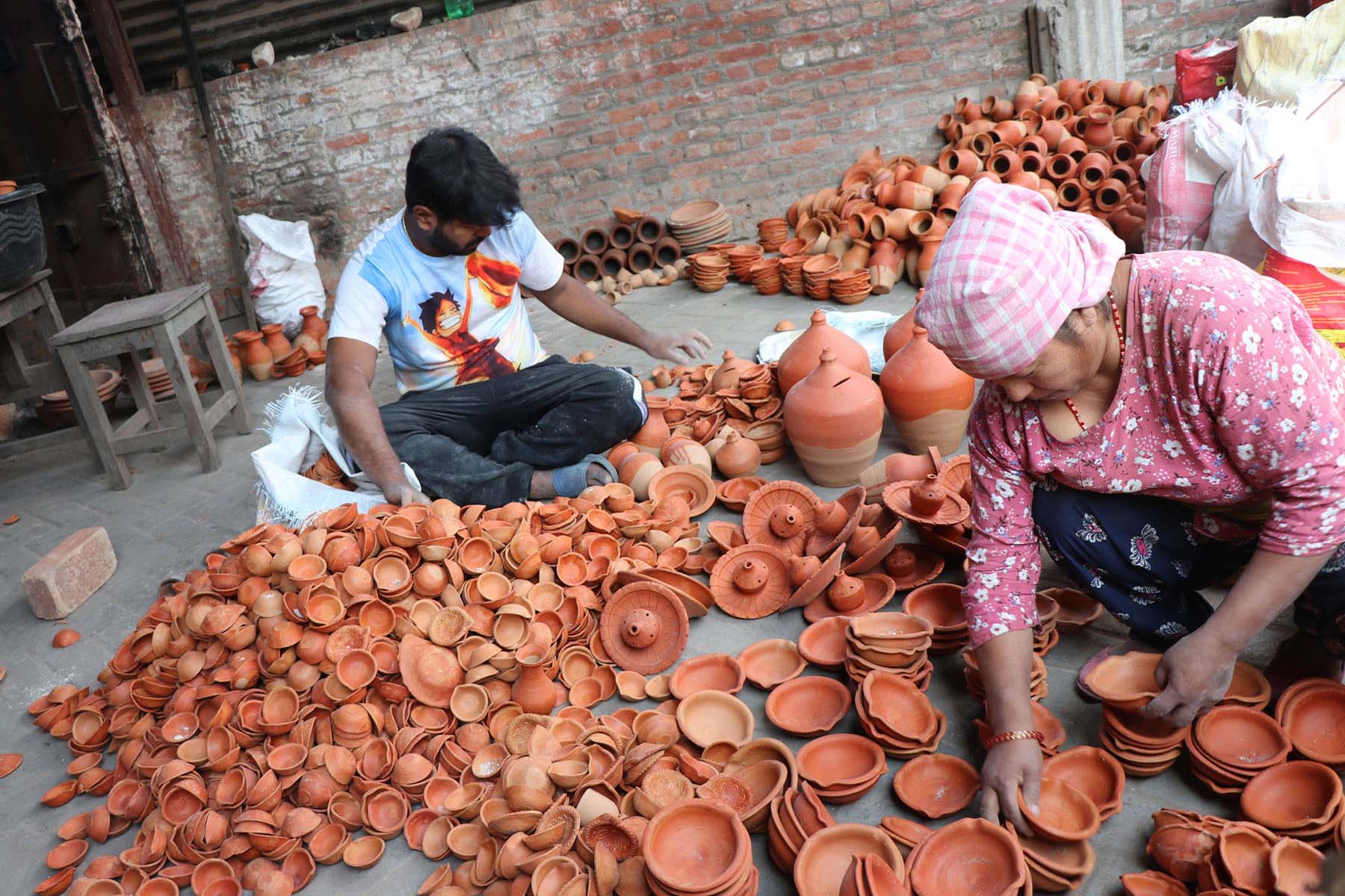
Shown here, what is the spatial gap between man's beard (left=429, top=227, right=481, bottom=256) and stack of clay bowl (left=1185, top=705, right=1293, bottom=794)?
2.48 meters

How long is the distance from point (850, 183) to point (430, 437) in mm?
3621

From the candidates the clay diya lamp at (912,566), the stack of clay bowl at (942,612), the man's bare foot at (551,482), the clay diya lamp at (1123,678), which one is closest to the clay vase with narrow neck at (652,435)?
the man's bare foot at (551,482)

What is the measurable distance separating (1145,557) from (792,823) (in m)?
0.89

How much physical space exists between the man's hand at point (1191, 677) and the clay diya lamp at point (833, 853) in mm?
541

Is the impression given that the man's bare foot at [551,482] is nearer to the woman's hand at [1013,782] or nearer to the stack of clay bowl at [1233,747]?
the woman's hand at [1013,782]

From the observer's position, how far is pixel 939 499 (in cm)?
247

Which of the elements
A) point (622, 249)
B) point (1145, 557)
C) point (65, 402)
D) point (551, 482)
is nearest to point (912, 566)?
point (1145, 557)

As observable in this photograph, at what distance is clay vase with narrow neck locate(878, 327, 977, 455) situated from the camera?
3.06 metres

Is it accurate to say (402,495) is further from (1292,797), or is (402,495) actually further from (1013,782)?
(1292,797)

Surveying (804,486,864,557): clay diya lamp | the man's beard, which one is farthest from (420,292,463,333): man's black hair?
(804,486,864,557): clay diya lamp

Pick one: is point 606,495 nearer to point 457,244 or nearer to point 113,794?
point 457,244

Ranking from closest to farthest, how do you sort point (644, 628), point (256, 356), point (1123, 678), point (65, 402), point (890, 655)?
point (1123, 678) < point (890, 655) < point (644, 628) < point (65, 402) < point (256, 356)

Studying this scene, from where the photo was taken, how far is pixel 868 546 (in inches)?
101

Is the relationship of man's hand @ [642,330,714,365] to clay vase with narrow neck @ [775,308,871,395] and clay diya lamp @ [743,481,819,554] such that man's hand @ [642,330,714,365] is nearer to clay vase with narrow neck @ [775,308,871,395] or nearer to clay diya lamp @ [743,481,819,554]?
clay vase with narrow neck @ [775,308,871,395]
